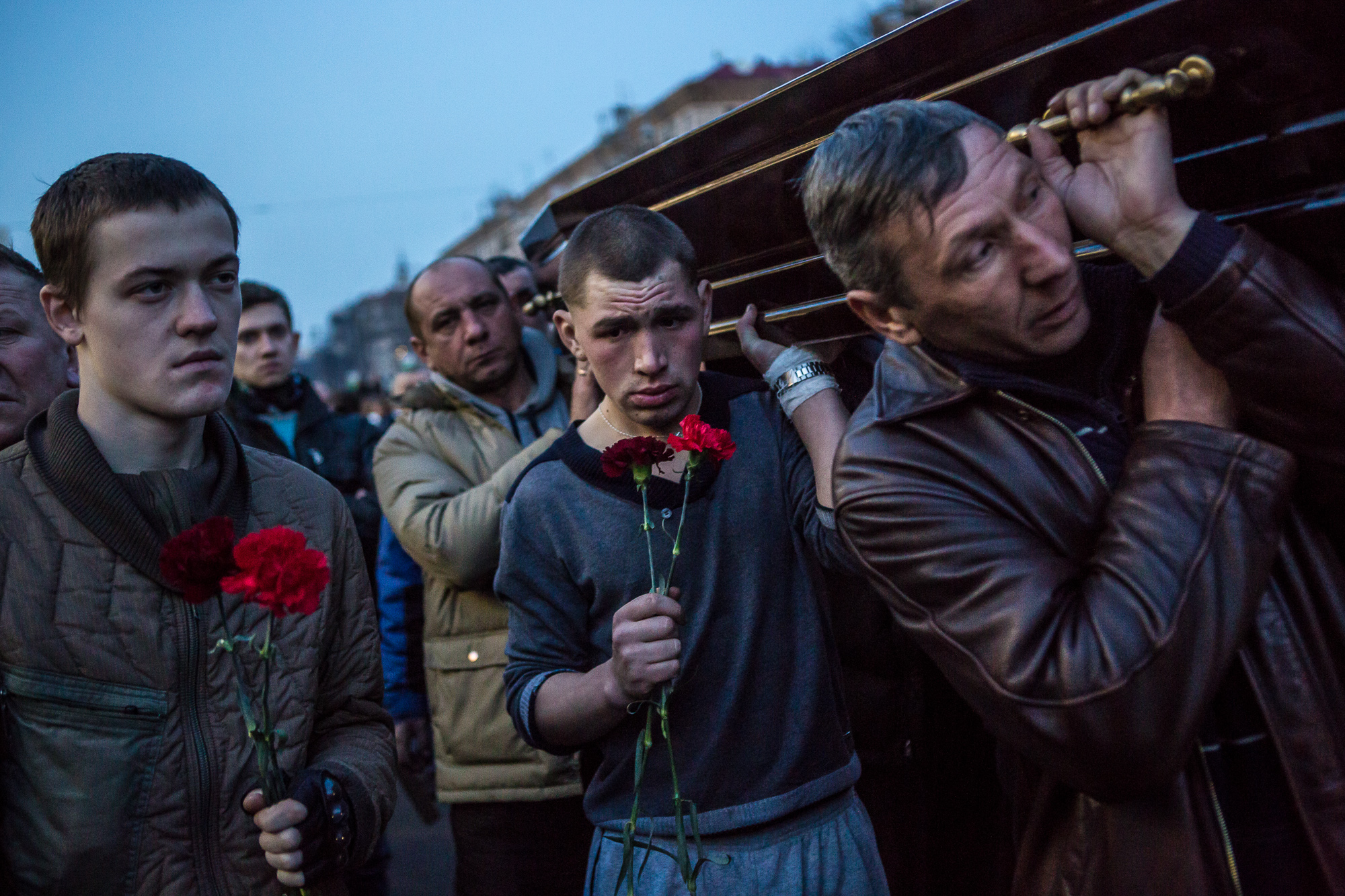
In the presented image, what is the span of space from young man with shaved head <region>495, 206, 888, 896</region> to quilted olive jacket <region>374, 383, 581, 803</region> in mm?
915

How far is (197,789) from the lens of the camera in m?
1.71

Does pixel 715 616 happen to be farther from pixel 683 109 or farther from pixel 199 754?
pixel 683 109

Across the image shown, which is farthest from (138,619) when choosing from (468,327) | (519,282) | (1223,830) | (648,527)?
(519,282)

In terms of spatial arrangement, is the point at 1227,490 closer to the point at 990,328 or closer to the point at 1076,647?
the point at 1076,647

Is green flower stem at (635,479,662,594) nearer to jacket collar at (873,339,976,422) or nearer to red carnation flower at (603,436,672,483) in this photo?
red carnation flower at (603,436,672,483)

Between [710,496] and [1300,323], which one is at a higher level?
[1300,323]

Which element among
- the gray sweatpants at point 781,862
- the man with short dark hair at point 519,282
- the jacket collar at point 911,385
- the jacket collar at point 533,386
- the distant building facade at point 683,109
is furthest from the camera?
the distant building facade at point 683,109

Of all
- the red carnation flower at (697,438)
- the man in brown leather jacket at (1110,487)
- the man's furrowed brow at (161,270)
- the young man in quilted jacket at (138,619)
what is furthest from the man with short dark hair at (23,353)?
the man in brown leather jacket at (1110,487)

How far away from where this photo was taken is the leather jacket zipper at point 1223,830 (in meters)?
1.29

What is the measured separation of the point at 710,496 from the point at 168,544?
3.44ft

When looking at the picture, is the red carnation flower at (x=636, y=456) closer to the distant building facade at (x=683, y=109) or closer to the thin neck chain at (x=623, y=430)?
the thin neck chain at (x=623, y=430)

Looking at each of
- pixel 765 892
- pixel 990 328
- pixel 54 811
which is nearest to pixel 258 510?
pixel 54 811

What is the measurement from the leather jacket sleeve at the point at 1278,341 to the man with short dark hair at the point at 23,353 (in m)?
2.31

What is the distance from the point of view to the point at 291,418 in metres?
4.79
